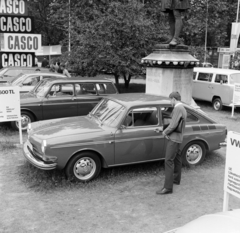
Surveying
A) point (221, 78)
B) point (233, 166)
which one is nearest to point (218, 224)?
point (233, 166)

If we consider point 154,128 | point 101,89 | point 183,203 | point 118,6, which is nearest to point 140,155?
point 154,128

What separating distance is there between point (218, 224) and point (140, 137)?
3477mm

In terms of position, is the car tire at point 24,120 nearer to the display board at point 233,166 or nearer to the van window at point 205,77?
the display board at point 233,166

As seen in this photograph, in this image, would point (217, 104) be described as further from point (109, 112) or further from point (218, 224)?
point (218, 224)

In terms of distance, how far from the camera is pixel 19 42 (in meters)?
15.3

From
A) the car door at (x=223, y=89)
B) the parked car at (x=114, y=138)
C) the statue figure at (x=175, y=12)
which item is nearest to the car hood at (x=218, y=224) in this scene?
the parked car at (x=114, y=138)

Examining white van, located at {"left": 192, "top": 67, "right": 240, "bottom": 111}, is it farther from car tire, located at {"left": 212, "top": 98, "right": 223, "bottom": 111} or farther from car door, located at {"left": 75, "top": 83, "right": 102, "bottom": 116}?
car door, located at {"left": 75, "top": 83, "right": 102, "bottom": 116}

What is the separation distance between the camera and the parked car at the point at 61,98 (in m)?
9.45

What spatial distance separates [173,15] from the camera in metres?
11.0

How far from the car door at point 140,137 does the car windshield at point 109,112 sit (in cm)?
17

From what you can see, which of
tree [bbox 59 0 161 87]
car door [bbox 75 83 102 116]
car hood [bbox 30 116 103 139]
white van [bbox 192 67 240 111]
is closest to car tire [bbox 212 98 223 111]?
white van [bbox 192 67 240 111]

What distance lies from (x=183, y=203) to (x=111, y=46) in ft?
35.2

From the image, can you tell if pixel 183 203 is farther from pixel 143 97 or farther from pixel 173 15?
pixel 173 15

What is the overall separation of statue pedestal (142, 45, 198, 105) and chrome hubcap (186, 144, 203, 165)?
13.6 ft
